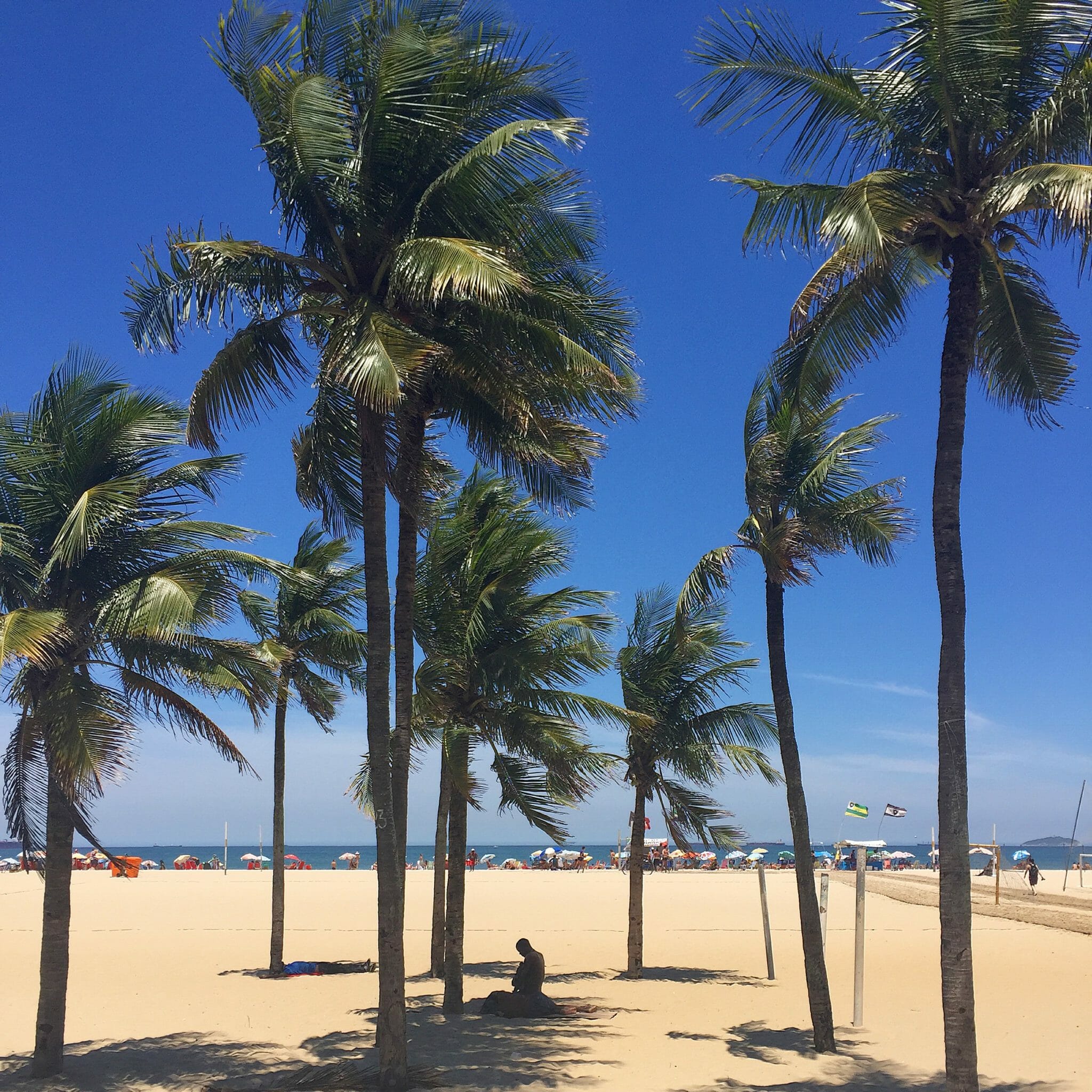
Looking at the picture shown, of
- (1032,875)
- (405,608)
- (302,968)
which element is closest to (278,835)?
(302,968)

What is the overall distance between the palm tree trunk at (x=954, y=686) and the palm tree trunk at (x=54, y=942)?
7437 mm

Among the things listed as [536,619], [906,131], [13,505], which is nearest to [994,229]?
[906,131]

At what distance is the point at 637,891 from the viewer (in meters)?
16.7

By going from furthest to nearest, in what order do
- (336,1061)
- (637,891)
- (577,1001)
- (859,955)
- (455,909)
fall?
(637,891), (577,1001), (455,909), (859,955), (336,1061)

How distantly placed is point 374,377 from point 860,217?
3662mm

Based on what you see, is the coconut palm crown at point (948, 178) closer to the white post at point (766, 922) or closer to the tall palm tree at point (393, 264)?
the tall palm tree at point (393, 264)

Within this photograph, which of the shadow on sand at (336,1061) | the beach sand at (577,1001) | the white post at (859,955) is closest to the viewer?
the shadow on sand at (336,1061)

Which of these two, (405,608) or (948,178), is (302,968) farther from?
(948,178)

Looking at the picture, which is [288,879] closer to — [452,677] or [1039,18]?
[452,677]

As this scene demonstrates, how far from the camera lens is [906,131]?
8156mm

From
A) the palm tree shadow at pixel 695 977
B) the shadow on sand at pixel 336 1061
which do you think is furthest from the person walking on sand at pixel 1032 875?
the shadow on sand at pixel 336 1061

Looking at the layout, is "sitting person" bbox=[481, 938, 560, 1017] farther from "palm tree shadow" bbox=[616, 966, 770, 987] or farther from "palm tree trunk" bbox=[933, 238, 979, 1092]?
"palm tree trunk" bbox=[933, 238, 979, 1092]

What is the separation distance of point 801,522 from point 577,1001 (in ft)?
24.6

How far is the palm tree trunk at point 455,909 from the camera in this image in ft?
41.5
